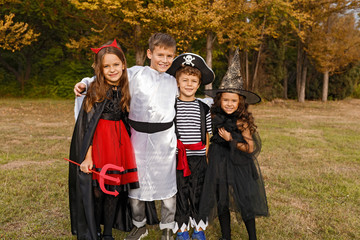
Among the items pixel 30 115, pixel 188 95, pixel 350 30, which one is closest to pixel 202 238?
pixel 188 95

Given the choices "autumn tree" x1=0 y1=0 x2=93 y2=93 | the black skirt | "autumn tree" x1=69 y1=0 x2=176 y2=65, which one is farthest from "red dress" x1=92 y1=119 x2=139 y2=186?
"autumn tree" x1=0 y1=0 x2=93 y2=93

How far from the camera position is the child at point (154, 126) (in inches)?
107

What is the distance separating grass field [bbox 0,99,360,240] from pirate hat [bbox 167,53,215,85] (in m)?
1.78

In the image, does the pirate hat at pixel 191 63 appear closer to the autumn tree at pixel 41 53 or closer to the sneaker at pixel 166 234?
the sneaker at pixel 166 234

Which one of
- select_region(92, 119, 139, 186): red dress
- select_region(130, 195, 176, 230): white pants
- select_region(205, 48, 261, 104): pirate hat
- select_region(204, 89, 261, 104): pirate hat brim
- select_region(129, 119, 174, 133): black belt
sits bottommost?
select_region(130, 195, 176, 230): white pants

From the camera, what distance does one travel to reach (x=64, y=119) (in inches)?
445

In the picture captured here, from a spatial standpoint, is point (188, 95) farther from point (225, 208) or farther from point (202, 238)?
point (202, 238)

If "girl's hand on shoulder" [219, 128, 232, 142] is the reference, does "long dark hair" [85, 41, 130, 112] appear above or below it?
above

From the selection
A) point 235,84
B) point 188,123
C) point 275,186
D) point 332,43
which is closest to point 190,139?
point 188,123

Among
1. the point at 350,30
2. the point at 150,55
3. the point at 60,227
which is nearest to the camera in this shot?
the point at 150,55

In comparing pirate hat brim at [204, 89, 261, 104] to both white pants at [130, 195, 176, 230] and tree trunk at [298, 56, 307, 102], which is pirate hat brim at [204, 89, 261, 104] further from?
tree trunk at [298, 56, 307, 102]

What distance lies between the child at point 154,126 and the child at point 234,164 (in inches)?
16.3

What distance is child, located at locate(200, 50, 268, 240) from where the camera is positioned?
8.93 feet

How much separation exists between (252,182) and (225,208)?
37 cm
